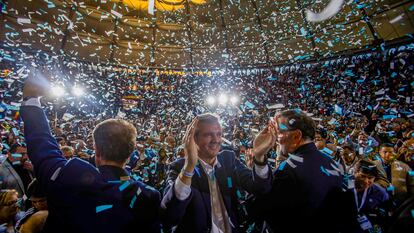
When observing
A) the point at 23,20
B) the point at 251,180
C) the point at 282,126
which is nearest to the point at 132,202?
the point at 251,180

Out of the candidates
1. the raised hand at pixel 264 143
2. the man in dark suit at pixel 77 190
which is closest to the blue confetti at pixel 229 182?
the raised hand at pixel 264 143

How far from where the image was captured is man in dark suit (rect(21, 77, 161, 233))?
1.24 meters

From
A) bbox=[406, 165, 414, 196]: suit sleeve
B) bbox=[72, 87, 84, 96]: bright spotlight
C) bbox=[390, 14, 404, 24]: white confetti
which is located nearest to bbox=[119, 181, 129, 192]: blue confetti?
bbox=[406, 165, 414, 196]: suit sleeve

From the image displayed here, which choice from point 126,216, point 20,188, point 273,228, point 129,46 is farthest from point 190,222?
point 129,46

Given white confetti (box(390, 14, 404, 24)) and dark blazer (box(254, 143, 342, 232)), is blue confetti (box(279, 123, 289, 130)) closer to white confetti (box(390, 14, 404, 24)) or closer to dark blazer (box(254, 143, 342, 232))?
dark blazer (box(254, 143, 342, 232))

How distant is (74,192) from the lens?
1.25 m

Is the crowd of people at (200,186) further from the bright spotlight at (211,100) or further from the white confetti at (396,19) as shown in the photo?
the white confetti at (396,19)

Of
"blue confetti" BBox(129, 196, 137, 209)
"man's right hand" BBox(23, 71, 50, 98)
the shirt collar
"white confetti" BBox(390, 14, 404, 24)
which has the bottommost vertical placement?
"blue confetti" BBox(129, 196, 137, 209)

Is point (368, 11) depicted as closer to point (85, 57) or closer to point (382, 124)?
point (382, 124)

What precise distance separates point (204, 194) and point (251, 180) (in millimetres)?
381

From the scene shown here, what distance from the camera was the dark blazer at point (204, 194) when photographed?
55.9 inches

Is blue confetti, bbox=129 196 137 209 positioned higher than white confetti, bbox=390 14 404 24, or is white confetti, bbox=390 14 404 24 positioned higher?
white confetti, bbox=390 14 404 24

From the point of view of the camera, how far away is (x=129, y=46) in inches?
768

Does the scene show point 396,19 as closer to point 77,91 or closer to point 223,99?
point 223,99
